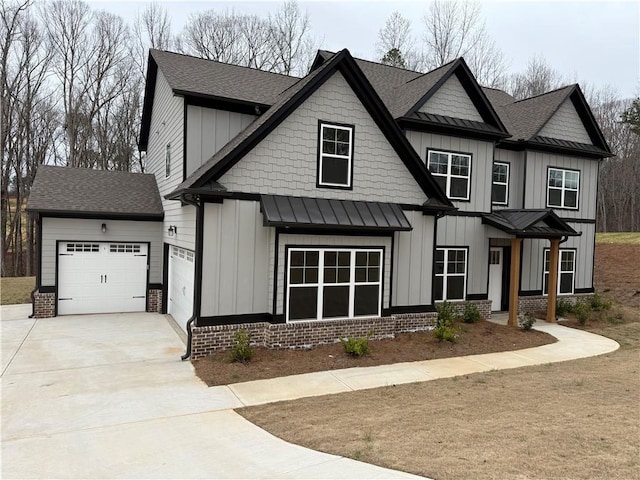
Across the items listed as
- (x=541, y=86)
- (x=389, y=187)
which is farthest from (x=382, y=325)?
(x=541, y=86)

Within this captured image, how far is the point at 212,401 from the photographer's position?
23.1ft

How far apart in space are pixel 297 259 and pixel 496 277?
899 centimetres

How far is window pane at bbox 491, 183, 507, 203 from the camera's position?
614 inches

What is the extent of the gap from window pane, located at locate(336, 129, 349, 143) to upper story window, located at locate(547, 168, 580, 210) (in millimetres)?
9551

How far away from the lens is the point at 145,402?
6926 millimetres

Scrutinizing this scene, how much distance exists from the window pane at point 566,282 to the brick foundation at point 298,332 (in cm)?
855

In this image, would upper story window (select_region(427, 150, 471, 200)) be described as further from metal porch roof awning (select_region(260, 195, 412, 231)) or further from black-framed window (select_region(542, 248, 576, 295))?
black-framed window (select_region(542, 248, 576, 295))

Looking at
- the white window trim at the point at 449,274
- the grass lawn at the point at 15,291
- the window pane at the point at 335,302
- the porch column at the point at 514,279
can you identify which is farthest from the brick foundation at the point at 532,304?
the grass lawn at the point at 15,291

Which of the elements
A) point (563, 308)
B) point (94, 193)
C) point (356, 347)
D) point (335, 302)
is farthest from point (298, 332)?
point (563, 308)

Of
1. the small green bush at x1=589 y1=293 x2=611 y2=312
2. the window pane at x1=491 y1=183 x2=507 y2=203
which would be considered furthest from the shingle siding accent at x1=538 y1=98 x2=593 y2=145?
the small green bush at x1=589 y1=293 x2=611 y2=312

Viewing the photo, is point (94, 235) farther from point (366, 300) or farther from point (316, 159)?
point (366, 300)

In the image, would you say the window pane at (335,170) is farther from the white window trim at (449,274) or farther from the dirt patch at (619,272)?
the dirt patch at (619,272)

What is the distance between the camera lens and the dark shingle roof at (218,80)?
1142 cm

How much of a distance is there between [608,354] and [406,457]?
8268 mm
